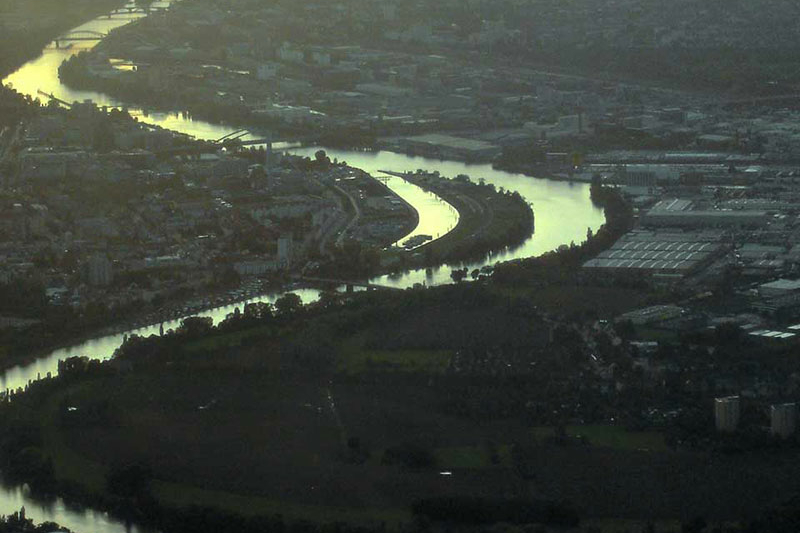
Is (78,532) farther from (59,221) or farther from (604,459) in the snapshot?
(59,221)

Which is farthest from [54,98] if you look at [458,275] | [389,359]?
[389,359]

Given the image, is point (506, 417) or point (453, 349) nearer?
point (506, 417)

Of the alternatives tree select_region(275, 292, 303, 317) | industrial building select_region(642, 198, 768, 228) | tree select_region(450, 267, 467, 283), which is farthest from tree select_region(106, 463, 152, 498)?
industrial building select_region(642, 198, 768, 228)

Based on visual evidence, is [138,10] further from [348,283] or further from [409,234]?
[348,283]

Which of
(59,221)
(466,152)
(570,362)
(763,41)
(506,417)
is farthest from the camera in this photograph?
(763,41)

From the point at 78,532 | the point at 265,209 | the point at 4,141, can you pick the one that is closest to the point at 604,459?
the point at 78,532

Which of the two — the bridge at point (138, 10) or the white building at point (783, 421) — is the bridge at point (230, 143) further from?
the bridge at point (138, 10)
